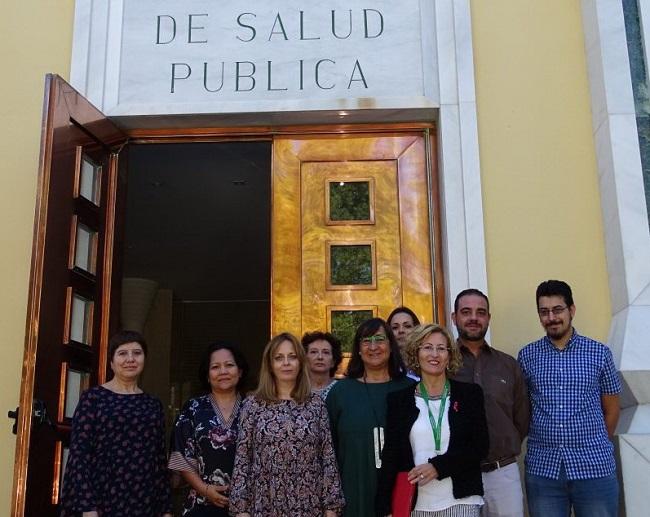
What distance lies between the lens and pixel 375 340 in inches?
172

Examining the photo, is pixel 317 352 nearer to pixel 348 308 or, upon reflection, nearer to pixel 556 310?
pixel 348 308

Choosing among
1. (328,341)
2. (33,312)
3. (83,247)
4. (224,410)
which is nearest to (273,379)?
(224,410)

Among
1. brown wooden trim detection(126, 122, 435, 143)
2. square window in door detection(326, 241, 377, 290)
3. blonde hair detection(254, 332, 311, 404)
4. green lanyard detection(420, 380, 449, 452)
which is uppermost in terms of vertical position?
brown wooden trim detection(126, 122, 435, 143)

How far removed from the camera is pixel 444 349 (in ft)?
13.7

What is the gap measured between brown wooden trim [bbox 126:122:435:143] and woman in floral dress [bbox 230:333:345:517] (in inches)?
101

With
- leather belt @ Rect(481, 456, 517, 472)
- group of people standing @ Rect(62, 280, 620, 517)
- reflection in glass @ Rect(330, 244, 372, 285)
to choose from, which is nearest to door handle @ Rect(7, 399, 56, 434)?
group of people standing @ Rect(62, 280, 620, 517)

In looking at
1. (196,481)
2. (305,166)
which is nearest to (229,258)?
(305,166)

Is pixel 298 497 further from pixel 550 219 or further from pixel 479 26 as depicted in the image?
pixel 479 26

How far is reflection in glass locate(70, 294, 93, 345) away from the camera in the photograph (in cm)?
551

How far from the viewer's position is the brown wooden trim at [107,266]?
591cm

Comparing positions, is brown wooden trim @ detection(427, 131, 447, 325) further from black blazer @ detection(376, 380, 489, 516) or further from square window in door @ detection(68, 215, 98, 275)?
square window in door @ detection(68, 215, 98, 275)

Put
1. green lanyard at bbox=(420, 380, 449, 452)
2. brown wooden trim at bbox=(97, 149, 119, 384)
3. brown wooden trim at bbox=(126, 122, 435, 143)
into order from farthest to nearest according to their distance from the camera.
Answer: brown wooden trim at bbox=(126, 122, 435, 143) < brown wooden trim at bbox=(97, 149, 119, 384) < green lanyard at bbox=(420, 380, 449, 452)

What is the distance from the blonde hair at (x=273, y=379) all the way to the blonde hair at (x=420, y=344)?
1.78ft

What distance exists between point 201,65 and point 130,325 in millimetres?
5534
